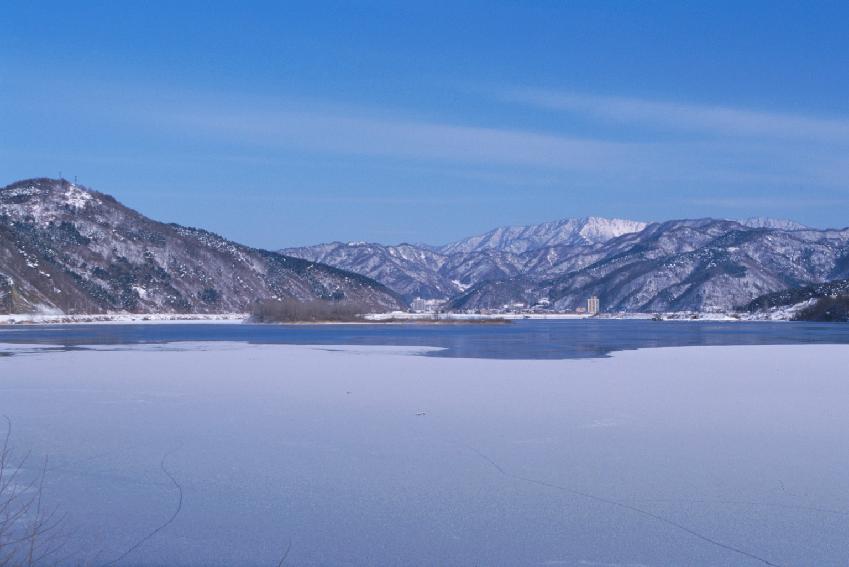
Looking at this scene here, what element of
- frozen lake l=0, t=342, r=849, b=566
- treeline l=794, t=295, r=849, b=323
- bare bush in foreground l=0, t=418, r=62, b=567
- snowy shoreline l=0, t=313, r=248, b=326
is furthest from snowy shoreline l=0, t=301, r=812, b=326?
bare bush in foreground l=0, t=418, r=62, b=567

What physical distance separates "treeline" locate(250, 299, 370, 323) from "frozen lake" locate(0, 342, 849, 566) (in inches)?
3849

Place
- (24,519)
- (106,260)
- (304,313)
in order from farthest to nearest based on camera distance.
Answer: (106,260) → (304,313) → (24,519)

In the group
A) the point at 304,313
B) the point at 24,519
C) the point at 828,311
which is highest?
the point at 828,311

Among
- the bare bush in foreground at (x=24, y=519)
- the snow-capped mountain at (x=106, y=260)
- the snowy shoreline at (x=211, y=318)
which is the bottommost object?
the bare bush in foreground at (x=24, y=519)

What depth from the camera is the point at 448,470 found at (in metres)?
11.5

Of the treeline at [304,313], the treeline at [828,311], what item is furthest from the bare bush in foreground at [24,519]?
the treeline at [828,311]

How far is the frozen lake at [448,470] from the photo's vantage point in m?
8.28

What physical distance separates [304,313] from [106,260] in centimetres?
6082

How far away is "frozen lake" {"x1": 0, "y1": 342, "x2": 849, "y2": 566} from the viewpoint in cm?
828

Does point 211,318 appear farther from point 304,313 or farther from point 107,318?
point 304,313

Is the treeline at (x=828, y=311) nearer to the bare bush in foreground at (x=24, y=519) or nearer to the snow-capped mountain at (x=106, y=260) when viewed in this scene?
the snow-capped mountain at (x=106, y=260)

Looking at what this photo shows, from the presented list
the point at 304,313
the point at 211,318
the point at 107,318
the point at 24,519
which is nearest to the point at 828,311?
the point at 304,313

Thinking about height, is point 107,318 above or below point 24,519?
above

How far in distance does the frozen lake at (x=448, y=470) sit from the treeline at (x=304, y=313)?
321 ft
